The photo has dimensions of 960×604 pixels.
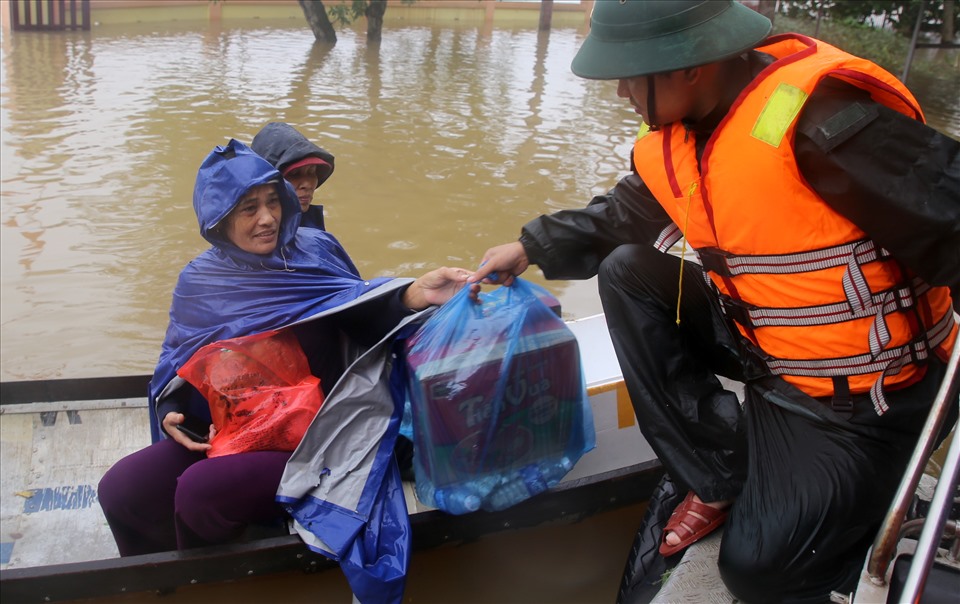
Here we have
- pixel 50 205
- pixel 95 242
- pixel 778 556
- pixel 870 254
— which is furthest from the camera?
pixel 50 205

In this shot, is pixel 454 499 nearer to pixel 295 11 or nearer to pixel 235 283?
pixel 235 283

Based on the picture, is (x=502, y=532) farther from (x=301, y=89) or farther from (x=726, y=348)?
(x=301, y=89)

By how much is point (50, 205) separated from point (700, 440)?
718 cm

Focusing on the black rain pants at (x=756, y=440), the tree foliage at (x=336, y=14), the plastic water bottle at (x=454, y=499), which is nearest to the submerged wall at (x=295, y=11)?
the tree foliage at (x=336, y=14)

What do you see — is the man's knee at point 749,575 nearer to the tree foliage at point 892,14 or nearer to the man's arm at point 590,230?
the man's arm at point 590,230

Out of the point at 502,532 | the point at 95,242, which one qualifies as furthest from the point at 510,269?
the point at 95,242

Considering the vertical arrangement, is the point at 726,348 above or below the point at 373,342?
above

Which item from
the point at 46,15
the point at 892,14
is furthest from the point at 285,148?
the point at 892,14

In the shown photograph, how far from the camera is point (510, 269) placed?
110 inches

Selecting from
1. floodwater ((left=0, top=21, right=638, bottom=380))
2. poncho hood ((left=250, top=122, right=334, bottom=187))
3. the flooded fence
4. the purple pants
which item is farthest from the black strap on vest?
the flooded fence

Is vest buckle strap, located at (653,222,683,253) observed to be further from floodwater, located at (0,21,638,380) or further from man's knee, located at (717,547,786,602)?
floodwater, located at (0,21,638,380)

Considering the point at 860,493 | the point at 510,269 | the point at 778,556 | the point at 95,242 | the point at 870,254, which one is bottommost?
the point at 95,242

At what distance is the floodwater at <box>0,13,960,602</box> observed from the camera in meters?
5.43

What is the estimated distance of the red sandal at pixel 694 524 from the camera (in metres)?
2.61
